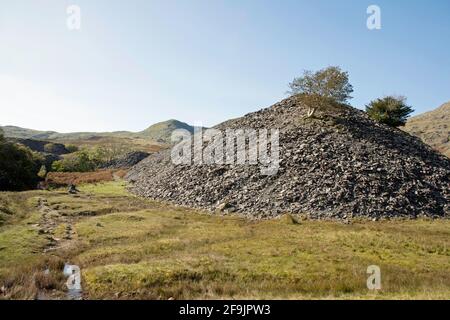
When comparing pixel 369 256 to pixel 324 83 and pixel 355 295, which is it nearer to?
pixel 355 295

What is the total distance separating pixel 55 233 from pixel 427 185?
3960 cm

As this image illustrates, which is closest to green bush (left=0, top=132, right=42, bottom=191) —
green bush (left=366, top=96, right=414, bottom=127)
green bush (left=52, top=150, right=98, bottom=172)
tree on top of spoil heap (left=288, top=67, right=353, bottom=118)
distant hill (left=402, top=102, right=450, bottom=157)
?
green bush (left=52, top=150, right=98, bottom=172)

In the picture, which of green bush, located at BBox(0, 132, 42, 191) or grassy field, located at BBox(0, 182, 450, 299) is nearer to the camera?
grassy field, located at BBox(0, 182, 450, 299)

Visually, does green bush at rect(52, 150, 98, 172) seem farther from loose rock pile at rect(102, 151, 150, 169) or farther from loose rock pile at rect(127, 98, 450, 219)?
loose rock pile at rect(127, 98, 450, 219)

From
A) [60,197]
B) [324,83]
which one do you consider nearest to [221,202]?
[60,197]

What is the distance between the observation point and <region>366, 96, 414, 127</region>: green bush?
64562 millimetres

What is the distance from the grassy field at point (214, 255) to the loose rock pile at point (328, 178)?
342 centimetres

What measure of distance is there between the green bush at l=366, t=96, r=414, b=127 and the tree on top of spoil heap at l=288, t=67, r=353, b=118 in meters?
10.3

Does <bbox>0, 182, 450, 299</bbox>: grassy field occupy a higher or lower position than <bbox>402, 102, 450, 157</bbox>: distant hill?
lower

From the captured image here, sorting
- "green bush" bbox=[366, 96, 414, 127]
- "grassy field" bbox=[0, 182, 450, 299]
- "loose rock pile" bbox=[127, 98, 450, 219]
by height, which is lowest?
"grassy field" bbox=[0, 182, 450, 299]

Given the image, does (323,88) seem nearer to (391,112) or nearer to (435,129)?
(391,112)

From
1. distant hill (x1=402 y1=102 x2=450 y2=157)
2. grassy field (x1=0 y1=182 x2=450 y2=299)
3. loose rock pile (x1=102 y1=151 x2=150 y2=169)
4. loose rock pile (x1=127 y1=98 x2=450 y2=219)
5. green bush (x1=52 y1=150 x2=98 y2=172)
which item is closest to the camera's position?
grassy field (x1=0 y1=182 x2=450 y2=299)

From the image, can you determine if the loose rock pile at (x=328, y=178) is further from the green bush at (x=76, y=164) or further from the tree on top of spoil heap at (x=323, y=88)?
the green bush at (x=76, y=164)

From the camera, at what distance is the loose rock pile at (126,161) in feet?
339
